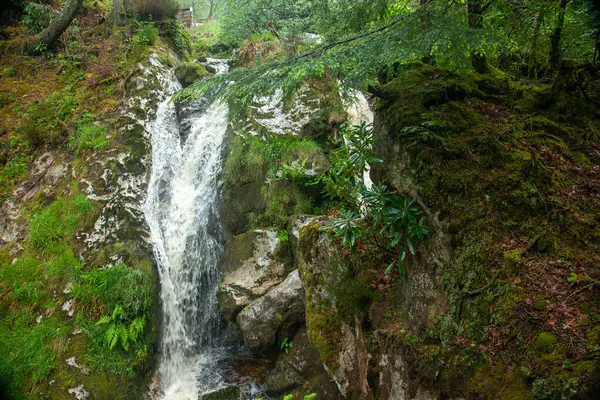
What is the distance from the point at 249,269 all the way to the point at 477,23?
20.1 ft

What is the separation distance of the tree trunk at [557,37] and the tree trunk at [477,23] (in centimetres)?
74

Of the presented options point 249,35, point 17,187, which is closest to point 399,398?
point 17,187

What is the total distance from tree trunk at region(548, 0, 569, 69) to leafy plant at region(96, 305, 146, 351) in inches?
316

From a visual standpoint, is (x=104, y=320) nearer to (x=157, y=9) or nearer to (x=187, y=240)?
(x=187, y=240)

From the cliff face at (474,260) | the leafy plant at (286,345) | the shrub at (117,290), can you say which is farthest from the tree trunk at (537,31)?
the shrub at (117,290)

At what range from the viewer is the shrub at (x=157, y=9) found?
1247cm

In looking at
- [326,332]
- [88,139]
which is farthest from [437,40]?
[88,139]

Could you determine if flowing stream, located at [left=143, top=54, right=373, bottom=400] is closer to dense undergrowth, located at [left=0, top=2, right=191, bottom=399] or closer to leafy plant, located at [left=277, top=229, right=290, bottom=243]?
dense undergrowth, located at [left=0, top=2, right=191, bottom=399]

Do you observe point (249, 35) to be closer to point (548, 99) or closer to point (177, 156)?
point (177, 156)

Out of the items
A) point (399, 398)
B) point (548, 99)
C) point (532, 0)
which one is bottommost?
point (399, 398)

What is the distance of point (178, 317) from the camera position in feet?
23.9

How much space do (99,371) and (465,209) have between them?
269 inches

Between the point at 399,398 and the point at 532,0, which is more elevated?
the point at 532,0

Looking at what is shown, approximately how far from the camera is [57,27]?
10.5 metres
